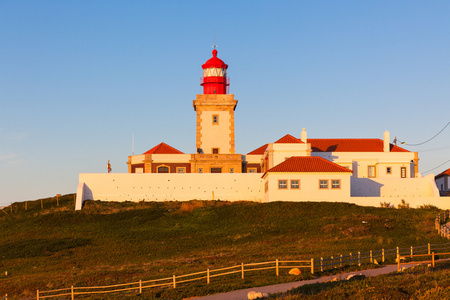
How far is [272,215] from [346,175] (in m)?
8.54

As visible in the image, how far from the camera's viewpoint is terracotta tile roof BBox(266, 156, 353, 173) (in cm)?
5206

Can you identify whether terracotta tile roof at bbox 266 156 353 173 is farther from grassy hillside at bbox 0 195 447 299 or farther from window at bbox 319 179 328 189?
grassy hillside at bbox 0 195 447 299

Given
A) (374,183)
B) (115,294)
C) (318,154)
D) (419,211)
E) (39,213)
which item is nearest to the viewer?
(115,294)

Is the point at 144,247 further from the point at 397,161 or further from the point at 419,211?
the point at 397,161

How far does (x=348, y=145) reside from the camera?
2625 inches

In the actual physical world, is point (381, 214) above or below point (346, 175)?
below

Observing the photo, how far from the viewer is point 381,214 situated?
1870 inches

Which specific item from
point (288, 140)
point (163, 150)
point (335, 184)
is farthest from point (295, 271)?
point (163, 150)

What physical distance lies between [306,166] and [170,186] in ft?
44.5

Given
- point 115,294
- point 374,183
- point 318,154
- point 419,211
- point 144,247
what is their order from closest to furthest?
point 115,294 < point 144,247 < point 419,211 < point 374,183 < point 318,154

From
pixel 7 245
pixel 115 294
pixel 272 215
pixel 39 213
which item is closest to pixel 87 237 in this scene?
pixel 7 245

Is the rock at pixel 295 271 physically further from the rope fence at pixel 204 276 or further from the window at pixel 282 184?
the window at pixel 282 184

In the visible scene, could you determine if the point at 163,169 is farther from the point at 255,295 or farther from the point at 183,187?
the point at 255,295

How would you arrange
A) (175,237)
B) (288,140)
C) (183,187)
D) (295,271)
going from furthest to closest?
(288,140) → (183,187) → (175,237) → (295,271)
